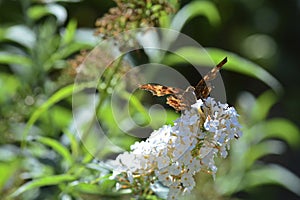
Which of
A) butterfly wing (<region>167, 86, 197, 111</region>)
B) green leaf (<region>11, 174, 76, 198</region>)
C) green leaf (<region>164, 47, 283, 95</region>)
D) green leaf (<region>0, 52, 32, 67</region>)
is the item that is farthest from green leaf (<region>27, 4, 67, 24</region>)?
butterfly wing (<region>167, 86, 197, 111</region>)

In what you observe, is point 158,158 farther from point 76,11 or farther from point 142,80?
point 76,11

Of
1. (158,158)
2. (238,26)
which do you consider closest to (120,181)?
(158,158)

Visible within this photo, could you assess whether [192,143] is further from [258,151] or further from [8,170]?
[258,151]

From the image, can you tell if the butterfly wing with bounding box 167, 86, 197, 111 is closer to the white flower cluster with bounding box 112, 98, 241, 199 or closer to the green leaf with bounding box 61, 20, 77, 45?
the white flower cluster with bounding box 112, 98, 241, 199

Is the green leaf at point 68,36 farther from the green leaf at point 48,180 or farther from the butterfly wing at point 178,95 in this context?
the butterfly wing at point 178,95

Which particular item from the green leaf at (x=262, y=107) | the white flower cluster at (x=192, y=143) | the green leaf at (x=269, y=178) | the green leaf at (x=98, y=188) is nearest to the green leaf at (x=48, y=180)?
the green leaf at (x=98, y=188)
